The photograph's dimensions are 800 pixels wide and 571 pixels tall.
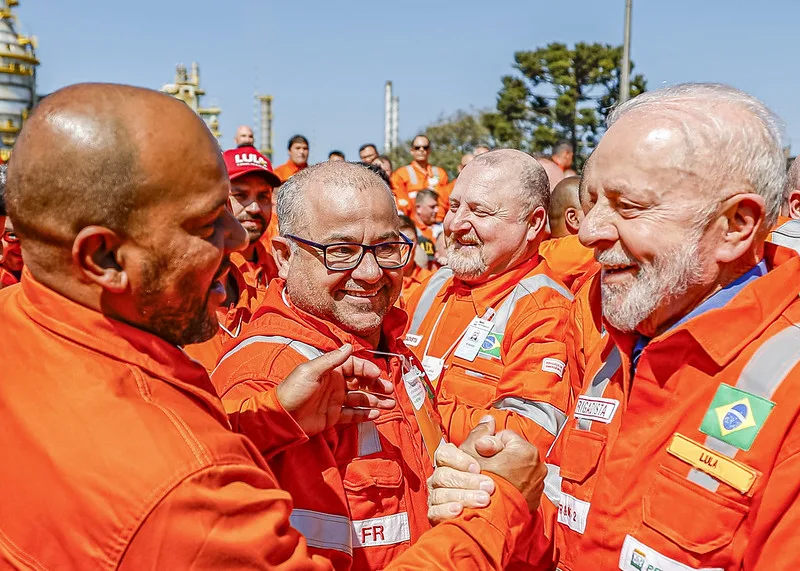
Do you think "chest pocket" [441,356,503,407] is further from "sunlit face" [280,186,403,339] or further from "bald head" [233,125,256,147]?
"bald head" [233,125,256,147]

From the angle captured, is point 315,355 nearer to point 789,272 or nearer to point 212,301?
point 212,301

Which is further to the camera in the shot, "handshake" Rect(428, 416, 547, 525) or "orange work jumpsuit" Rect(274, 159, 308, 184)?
"orange work jumpsuit" Rect(274, 159, 308, 184)

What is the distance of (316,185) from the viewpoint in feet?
9.89

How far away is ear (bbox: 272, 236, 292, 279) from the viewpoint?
311 centimetres

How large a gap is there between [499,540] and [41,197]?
1.59 m

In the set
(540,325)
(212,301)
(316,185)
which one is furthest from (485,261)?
(212,301)

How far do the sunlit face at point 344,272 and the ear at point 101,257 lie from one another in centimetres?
133

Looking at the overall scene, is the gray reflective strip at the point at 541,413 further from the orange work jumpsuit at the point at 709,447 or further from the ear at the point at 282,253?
the ear at the point at 282,253

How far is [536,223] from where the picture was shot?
477 cm

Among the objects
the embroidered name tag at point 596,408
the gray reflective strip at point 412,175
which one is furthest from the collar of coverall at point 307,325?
the gray reflective strip at point 412,175

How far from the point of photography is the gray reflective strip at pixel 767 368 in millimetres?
2055

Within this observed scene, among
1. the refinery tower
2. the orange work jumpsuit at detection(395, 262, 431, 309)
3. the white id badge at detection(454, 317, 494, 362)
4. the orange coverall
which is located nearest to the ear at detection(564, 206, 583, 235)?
the orange work jumpsuit at detection(395, 262, 431, 309)

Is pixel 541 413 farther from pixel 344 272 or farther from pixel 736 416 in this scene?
pixel 736 416

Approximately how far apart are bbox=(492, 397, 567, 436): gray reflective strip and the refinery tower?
3203 cm
